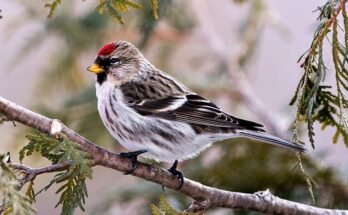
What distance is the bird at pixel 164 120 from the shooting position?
2.77 m

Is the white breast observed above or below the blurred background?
below

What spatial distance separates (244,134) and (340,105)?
84 cm

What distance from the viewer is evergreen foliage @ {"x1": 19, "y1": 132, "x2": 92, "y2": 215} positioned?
5.43 ft

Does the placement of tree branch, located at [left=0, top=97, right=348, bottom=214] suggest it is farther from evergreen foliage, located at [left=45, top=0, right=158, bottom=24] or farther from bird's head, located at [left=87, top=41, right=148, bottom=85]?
bird's head, located at [left=87, top=41, right=148, bottom=85]

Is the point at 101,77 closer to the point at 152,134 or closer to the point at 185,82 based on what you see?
the point at 152,134

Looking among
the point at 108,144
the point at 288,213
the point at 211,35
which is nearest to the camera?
the point at 288,213

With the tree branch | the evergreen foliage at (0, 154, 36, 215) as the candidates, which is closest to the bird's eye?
the tree branch

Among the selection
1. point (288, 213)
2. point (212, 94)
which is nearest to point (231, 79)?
point (212, 94)

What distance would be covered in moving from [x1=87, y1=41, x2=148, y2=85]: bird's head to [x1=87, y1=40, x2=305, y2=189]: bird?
0.04 meters

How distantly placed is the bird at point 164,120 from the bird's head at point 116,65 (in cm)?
4

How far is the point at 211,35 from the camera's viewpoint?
4.07 m

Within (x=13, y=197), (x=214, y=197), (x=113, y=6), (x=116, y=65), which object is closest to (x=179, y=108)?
(x=116, y=65)

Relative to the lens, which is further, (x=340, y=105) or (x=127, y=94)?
(x=127, y=94)

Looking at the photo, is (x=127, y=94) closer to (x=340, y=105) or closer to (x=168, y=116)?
(x=168, y=116)
